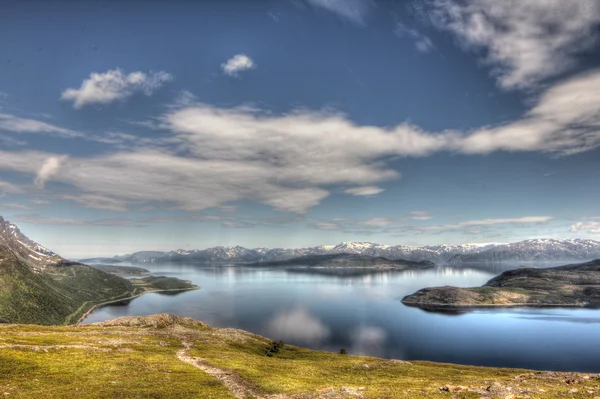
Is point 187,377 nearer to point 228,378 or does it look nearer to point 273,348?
point 228,378

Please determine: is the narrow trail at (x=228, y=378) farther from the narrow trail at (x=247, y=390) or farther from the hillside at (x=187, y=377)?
the hillside at (x=187, y=377)

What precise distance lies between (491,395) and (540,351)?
598 feet

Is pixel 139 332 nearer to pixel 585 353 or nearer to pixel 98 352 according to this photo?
pixel 98 352

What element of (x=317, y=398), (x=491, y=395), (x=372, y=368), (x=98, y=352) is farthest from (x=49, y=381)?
(x=372, y=368)

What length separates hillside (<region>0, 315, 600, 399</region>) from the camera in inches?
1708

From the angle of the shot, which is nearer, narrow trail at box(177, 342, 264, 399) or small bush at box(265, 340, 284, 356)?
narrow trail at box(177, 342, 264, 399)

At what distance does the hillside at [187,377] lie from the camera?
4338 centimetres

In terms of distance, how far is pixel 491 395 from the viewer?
4519 cm

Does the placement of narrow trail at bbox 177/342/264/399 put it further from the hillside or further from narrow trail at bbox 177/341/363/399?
the hillside

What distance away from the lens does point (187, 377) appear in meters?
52.0

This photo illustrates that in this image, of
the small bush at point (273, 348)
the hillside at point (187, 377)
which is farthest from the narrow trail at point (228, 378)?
the small bush at point (273, 348)

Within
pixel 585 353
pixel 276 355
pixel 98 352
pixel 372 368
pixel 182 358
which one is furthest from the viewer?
pixel 585 353

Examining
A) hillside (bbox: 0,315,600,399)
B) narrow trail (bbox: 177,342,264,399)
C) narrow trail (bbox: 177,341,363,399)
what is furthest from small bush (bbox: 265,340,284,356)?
narrow trail (bbox: 177,341,363,399)

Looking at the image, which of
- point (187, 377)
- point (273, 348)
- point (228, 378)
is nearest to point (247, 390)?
point (228, 378)
